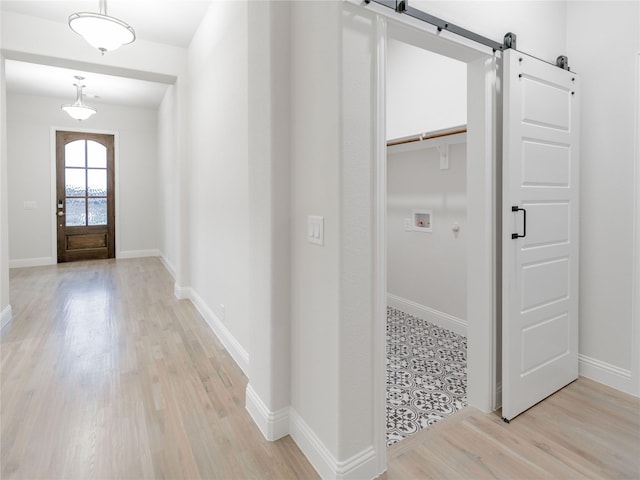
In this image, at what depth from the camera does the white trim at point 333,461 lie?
61.5 inches

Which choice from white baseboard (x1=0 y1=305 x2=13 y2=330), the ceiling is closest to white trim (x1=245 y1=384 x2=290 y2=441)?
white baseboard (x1=0 y1=305 x2=13 y2=330)

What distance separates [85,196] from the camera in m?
7.04

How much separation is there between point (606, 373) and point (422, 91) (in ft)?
8.36

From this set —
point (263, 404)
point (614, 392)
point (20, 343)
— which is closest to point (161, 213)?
point (20, 343)

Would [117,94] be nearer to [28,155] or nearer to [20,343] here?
[28,155]

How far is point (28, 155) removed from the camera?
6.48 meters

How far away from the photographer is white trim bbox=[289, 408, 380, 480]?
1.56m

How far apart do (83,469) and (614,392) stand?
2958mm

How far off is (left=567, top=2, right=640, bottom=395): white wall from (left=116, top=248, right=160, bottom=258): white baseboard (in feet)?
23.7

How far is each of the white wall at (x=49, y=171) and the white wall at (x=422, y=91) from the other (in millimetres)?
5571

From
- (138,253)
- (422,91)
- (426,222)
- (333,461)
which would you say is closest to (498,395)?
(333,461)

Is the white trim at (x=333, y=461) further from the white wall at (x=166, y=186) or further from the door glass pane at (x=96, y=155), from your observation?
the door glass pane at (x=96, y=155)

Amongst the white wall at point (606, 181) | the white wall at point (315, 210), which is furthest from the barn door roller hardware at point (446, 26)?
the white wall at point (606, 181)

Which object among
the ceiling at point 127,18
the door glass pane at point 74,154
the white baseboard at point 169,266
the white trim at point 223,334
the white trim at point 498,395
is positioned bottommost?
the white trim at point 498,395
